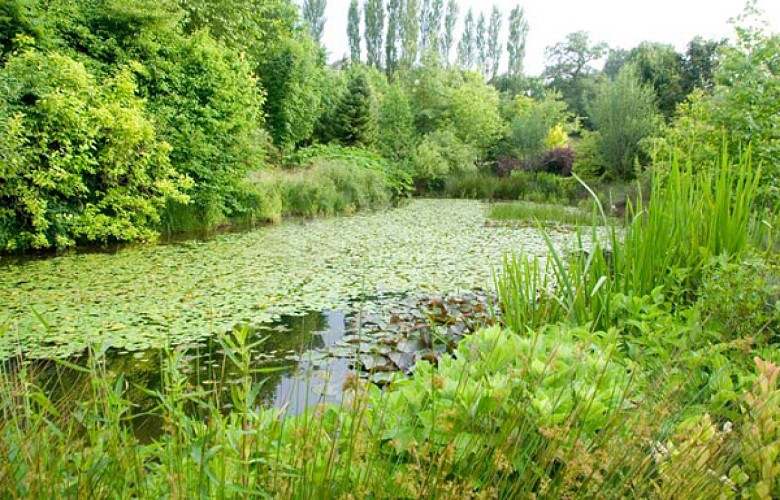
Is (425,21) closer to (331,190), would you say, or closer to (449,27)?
(449,27)

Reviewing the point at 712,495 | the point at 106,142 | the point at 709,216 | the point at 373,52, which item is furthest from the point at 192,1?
the point at 373,52

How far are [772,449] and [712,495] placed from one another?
134mm

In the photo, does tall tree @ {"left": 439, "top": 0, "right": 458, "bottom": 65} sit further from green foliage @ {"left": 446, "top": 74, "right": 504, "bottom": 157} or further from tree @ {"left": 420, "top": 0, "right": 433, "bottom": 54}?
green foliage @ {"left": 446, "top": 74, "right": 504, "bottom": 157}

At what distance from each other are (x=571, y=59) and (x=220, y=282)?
117 feet

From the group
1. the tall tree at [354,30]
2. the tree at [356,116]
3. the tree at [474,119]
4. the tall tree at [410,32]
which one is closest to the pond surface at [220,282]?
the tree at [356,116]

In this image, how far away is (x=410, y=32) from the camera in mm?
35000

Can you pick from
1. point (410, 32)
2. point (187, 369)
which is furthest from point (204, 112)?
point (410, 32)

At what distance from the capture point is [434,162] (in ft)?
53.3

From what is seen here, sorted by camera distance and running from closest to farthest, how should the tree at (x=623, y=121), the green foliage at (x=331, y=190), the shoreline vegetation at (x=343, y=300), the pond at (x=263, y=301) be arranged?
the shoreline vegetation at (x=343, y=300) < the pond at (x=263, y=301) < the green foliage at (x=331, y=190) < the tree at (x=623, y=121)

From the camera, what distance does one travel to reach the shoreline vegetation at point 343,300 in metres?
0.95

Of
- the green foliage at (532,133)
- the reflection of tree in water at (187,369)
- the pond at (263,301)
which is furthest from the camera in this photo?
the green foliage at (532,133)

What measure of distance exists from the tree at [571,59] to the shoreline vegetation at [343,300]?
751 inches

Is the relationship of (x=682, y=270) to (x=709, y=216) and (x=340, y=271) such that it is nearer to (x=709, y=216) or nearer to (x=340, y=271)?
(x=709, y=216)

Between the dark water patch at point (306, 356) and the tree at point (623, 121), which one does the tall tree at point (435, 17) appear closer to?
the tree at point (623, 121)
